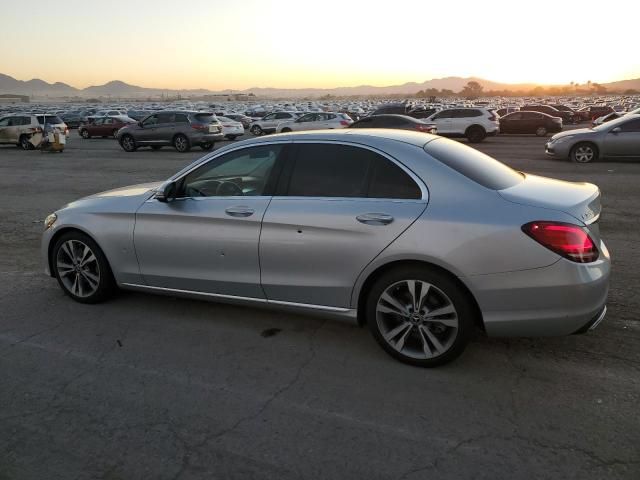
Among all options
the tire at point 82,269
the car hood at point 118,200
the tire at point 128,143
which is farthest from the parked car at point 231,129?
the tire at point 82,269

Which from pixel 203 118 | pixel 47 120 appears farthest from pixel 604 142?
pixel 47 120

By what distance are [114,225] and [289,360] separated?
2.06 m

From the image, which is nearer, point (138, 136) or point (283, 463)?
point (283, 463)

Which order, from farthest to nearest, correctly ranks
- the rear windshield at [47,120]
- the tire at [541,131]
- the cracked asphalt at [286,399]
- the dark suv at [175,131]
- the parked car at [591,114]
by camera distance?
the parked car at [591,114] < the tire at [541,131] < the rear windshield at [47,120] < the dark suv at [175,131] < the cracked asphalt at [286,399]

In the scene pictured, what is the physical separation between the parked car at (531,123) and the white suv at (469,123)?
439 cm

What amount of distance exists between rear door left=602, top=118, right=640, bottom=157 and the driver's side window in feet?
46.4

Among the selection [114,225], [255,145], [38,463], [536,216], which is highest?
[255,145]

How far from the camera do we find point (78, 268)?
16.2 feet

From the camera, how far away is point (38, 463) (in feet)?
9.18

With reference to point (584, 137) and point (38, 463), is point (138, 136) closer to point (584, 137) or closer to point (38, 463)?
point (584, 137)

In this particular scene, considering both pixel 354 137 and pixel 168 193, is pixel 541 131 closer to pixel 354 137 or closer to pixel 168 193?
pixel 354 137

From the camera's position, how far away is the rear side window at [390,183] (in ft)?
11.9

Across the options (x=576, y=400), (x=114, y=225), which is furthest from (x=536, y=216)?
(x=114, y=225)

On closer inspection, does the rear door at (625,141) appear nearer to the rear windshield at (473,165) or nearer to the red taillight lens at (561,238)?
the rear windshield at (473,165)
